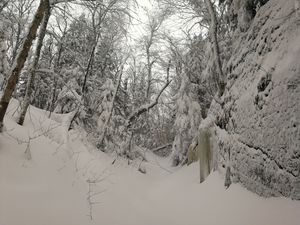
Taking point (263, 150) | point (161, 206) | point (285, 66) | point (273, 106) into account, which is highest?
point (285, 66)

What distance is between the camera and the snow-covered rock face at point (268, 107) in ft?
14.2

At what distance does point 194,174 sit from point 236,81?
171 inches

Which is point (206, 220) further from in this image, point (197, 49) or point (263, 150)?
point (197, 49)

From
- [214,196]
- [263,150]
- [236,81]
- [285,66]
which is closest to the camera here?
[285,66]

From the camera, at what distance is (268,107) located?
496 centimetres

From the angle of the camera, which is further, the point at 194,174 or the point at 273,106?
the point at 194,174

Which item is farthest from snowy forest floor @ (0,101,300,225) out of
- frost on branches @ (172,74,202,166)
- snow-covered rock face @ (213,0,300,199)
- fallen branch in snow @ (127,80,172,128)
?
fallen branch in snow @ (127,80,172,128)

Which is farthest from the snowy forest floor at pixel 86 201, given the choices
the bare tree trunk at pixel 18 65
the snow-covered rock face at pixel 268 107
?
the bare tree trunk at pixel 18 65

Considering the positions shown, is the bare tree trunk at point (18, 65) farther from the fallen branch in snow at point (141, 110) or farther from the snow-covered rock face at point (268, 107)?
the fallen branch in snow at point (141, 110)

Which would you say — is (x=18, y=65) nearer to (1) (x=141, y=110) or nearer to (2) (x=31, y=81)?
(2) (x=31, y=81)

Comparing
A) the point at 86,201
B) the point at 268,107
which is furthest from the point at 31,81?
the point at 268,107

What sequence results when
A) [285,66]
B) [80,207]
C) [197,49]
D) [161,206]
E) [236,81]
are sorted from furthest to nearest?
[197,49], [161,206], [236,81], [80,207], [285,66]

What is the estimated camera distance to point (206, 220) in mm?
5809

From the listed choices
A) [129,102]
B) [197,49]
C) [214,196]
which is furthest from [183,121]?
[129,102]
